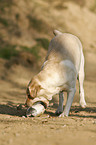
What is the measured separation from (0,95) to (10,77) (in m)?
3.68

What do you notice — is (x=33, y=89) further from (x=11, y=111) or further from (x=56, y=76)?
(x=11, y=111)

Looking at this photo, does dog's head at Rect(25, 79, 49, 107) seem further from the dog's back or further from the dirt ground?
the dog's back

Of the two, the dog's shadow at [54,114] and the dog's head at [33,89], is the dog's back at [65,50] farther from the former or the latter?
the dog's shadow at [54,114]

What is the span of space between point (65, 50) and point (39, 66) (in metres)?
8.40

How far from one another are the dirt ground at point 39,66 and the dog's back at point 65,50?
1.06m

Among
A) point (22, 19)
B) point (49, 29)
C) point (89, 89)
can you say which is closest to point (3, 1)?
point (22, 19)

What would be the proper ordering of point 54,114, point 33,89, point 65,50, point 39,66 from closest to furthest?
point 33,89
point 65,50
point 54,114
point 39,66

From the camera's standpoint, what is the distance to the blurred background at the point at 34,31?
12.3 metres

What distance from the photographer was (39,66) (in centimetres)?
1330

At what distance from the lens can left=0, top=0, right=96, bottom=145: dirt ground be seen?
3010 mm

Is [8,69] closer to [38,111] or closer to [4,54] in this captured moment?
[4,54]

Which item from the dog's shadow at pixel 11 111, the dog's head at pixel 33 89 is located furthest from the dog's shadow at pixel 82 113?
the dog's head at pixel 33 89

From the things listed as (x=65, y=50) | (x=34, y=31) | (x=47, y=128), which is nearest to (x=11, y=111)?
(x=65, y=50)

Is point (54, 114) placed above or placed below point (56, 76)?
below
